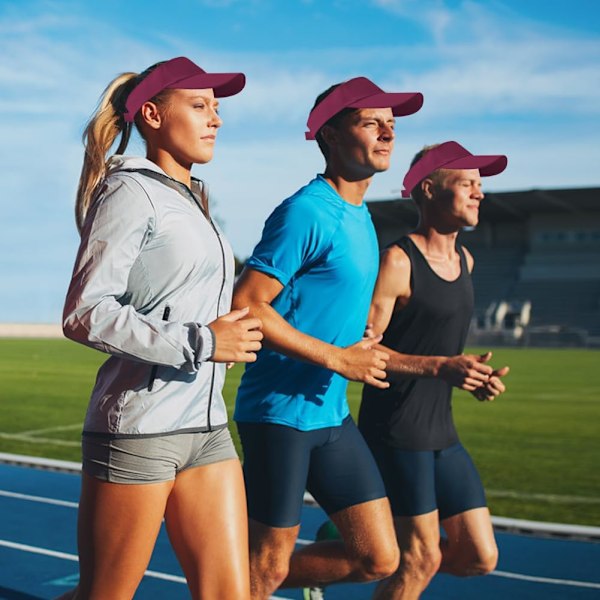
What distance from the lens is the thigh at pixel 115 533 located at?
2695 mm

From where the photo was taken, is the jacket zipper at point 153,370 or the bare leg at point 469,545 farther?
the bare leg at point 469,545

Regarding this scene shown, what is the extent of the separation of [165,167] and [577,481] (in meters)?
7.29

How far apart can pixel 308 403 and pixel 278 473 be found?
0.28 meters

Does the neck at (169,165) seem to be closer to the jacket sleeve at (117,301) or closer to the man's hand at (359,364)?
the jacket sleeve at (117,301)

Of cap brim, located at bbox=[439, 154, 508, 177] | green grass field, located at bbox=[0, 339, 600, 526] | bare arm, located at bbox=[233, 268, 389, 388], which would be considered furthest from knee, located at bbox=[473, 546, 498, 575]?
green grass field, located at bbox=[0, 339, 600, 526]

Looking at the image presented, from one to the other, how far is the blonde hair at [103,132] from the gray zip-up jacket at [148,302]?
3.1 inches

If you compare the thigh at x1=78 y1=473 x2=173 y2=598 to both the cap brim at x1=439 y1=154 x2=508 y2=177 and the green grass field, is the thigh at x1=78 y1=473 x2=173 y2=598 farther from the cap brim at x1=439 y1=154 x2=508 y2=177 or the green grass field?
the green grass field

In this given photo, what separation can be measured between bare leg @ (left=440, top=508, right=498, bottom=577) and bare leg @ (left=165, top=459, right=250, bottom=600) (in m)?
1.48

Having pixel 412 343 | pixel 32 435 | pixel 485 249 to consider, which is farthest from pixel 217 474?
pixel 485 249

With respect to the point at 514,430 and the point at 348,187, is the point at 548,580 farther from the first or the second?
the point at 514,430

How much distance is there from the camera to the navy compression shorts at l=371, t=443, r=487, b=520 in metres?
4.01

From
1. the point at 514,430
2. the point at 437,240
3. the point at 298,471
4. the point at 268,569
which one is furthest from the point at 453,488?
the point at 514,430

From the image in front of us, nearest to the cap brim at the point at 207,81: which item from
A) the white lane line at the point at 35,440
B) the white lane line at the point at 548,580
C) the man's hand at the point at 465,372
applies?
the man's hand at the point at 465,372

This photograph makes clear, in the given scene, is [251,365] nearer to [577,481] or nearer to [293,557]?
[293,557]
